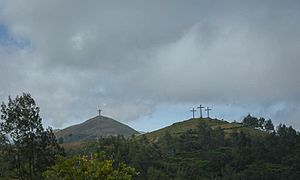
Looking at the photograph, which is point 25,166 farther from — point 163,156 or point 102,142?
point 163,156

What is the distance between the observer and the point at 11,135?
36.6 metres

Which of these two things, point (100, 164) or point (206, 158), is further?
point (206, 158)

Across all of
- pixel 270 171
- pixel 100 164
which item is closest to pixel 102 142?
pixel 270 171

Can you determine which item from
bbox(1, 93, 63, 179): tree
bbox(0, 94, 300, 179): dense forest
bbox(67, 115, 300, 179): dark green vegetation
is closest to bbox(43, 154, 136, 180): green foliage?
bbox(0, 94, 300, 179): dense forest

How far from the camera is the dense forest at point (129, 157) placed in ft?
94.4

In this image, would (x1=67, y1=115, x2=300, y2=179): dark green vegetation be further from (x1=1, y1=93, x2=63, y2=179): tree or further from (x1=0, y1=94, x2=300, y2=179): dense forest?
(x1=1, y1=93, x2=63, y2=179): tree

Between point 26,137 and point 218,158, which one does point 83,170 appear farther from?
point 218,158

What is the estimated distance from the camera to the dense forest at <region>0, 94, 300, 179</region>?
28.8 meters

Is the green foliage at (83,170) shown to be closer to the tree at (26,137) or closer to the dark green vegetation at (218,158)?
the tree at (26,137)

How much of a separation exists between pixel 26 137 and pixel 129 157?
98822 mm

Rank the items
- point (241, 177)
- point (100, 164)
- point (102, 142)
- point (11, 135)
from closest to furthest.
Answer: point (100, 164)
point (11, 135)
point (102, 142)
point (241, 177)

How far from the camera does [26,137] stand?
37.1 metres

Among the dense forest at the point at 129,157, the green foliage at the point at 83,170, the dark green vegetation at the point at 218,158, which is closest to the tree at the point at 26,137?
the dense forest at the point at 129,157

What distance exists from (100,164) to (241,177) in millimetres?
133842
